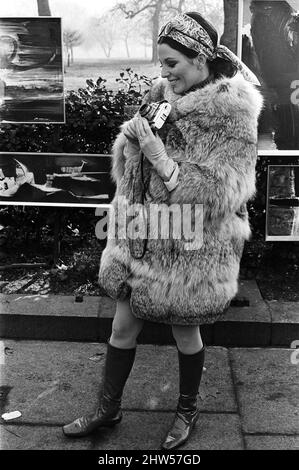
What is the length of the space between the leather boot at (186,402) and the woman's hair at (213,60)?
121cm

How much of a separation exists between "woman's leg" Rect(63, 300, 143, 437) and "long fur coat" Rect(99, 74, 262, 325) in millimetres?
101

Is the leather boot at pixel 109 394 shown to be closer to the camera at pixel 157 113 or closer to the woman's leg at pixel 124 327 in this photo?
the woman's leg at pixel 124 327

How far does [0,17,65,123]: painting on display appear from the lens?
4332 millimetres

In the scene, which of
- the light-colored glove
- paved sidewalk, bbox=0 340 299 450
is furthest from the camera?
paved sidewalk, bbox=0 340 299 450

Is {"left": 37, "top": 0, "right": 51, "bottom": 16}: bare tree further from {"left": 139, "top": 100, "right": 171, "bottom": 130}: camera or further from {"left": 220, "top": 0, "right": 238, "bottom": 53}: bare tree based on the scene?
{"left": 139, "top": 100, "right": 171, "bottom": 130}: camera

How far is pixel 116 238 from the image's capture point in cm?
289

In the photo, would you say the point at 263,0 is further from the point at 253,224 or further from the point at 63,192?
the point at 63,192

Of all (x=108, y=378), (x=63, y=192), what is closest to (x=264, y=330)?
(x=108, y=378)

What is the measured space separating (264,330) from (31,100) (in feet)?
7.09

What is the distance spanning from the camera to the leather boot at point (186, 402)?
2.89 metres

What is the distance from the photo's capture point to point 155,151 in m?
2.56

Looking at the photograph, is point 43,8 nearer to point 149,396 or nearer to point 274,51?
point 274,51

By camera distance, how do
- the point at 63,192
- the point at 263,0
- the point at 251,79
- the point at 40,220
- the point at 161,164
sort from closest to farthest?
the point at 161,164, the point at 251,79, the point at 263,0, the point at 63,192, the point at 40,220

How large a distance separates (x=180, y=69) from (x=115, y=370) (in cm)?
133
